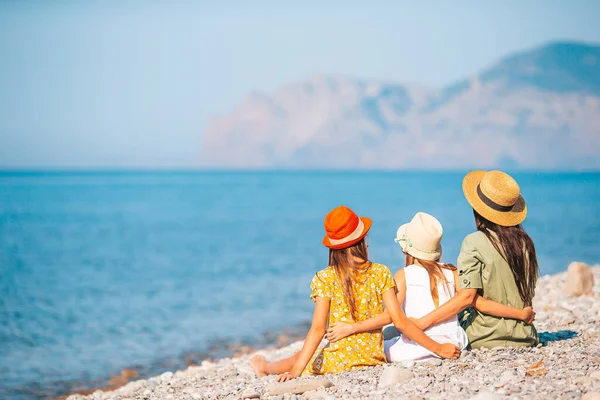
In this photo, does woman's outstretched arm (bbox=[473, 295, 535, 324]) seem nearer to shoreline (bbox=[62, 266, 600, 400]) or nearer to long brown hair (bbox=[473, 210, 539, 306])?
long brown hair (bbox=[473, 210, 539, 306])

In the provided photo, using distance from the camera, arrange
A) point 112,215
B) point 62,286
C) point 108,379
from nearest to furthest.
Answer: point 108,379
point 62,286
point 112,215

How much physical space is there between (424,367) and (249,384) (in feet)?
5.45

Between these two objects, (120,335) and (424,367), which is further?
(120,335)

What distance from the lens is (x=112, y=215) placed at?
193 ft

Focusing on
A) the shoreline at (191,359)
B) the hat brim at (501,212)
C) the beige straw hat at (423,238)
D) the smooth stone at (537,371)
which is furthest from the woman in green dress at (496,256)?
the shoreline at (191,359)

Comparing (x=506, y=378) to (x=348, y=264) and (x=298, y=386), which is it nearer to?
(x=348, y=264)

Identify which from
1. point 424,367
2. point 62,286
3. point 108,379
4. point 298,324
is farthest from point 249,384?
point 62,286

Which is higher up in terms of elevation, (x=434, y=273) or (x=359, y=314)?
(x=434, y=273)

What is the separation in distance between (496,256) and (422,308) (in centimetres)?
74

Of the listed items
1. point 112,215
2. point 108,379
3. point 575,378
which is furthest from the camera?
point 112,215

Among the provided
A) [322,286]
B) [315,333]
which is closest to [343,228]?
[322,286]

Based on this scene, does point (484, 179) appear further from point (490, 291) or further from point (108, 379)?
point (108, 379)

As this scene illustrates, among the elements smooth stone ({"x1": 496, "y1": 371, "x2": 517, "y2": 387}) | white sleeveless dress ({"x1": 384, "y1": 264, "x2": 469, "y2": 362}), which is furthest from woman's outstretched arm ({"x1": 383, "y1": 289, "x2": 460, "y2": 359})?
smooth stone ({"x1": 496, "y1": 371, "x2": 517, "y2": 387})

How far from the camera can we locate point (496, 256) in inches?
214
